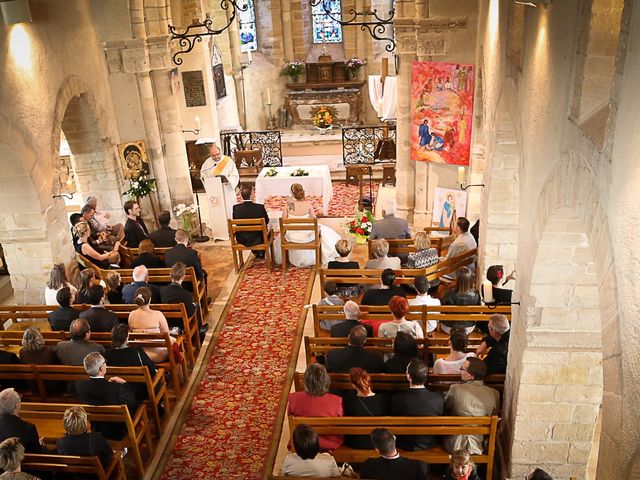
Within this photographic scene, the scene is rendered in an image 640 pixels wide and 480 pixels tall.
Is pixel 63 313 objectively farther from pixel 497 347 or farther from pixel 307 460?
pixel 497 347

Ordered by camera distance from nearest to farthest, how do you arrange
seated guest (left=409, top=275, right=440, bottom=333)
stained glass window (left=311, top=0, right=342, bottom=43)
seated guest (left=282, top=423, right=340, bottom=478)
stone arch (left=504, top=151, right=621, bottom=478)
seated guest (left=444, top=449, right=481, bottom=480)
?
stone arch (left=504, top=151, right=621, bottom=478)
seated guest (left=444, top=449, right=481, bottom=480)
seated guest (left=282, top=423, right=340, bottom=478)
seated guest (left=409, top=275, right=440, bottom=333)
stained glass window (left=311, top=0, right=342, bottom=43)

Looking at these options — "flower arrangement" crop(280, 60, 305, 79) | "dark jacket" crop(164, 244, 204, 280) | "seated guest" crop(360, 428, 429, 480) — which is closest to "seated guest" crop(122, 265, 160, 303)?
"dark jacket" crop(164, 244, 204, 280)

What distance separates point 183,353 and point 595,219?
5.29 meters

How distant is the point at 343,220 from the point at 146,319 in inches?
255

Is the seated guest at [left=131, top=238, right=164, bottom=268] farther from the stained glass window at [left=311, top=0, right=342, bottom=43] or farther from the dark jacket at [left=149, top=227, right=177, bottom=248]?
the stained glass window at [left=311, top=0, right=342, bottom=43]

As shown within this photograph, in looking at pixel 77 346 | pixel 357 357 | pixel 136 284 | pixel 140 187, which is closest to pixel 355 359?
pixel 357 357

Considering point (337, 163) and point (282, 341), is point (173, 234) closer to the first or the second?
point (282, 341)

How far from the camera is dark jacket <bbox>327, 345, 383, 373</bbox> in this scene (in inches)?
246

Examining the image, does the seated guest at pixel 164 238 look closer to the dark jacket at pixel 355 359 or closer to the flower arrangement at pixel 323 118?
the dark jacket at pixel 355 359

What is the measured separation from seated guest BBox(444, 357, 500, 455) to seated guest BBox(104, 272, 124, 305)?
4.33 m

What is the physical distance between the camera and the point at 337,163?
660 inches

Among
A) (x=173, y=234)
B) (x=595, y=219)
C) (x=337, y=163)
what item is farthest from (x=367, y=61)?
(x=595, y=219)

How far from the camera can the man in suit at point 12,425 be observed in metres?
5.33

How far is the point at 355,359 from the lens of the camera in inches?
247
